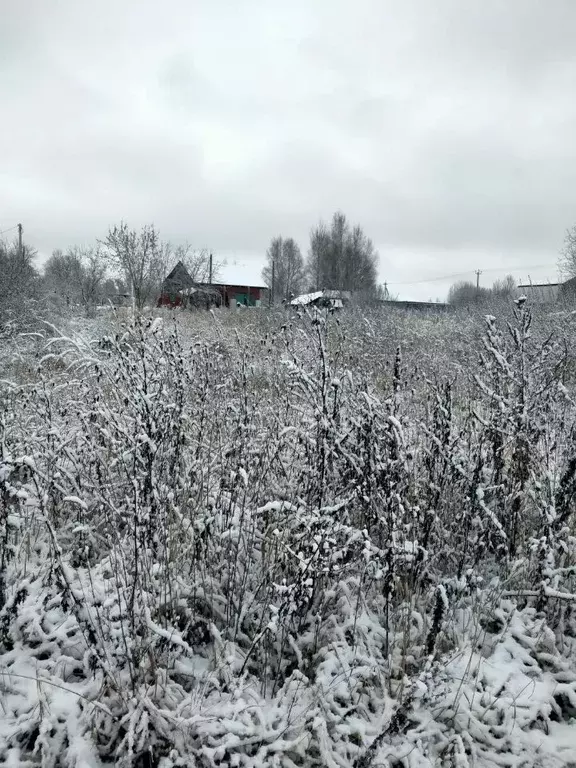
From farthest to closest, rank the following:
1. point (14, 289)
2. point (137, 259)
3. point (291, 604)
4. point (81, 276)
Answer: point (81, 276)
point (137, 259)
point (14, 289)
point (291, 604)

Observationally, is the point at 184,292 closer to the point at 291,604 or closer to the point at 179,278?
the point at 179,278

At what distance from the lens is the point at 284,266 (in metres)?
49.0

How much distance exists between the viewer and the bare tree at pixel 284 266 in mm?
48250

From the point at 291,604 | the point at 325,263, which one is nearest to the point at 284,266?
the point at 325,263

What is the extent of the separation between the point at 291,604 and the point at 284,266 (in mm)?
48622

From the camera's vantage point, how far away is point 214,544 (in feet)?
9.58

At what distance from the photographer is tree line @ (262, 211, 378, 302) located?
152 ft

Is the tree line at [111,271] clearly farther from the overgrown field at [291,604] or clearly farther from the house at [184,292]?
the overgrown field at [291,604]

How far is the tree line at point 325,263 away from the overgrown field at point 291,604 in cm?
4251

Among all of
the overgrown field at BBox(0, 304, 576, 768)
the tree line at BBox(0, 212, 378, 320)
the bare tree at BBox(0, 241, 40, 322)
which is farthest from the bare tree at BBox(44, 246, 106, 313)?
the overgrown field at BBox(0, 304, 576, 768)

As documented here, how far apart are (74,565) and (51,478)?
0.62 m

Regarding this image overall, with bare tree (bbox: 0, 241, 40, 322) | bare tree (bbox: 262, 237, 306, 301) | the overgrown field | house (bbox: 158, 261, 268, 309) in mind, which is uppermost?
bare tree (bbox: 262, 237, 306, 301)

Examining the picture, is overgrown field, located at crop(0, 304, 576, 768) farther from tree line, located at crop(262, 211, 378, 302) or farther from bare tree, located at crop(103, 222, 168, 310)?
tree line, located at crop(262, 211, 378, 302)

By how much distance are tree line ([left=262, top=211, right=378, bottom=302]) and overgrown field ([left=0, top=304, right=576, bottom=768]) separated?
42512 mm
